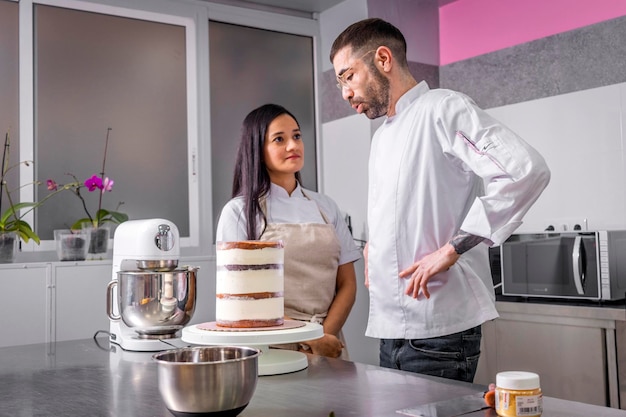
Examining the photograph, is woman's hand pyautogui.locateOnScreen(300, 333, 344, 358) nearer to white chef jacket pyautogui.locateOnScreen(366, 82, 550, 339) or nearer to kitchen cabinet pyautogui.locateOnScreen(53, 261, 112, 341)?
white chef jacket pyautogui.locateOnScreen(366, 82, 550, 339)

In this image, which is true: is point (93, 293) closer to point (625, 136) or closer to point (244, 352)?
point (244, 352)

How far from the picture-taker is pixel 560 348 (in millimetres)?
2889

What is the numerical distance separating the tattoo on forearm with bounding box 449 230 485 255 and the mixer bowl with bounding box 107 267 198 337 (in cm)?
69

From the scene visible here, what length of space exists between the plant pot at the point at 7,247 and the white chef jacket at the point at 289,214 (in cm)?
114

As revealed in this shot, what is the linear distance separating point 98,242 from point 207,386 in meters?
2.22

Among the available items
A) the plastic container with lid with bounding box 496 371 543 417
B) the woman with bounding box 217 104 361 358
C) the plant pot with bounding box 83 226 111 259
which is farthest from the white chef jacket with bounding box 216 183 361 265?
the plastic container with lid with bounding box 496 371 543 417

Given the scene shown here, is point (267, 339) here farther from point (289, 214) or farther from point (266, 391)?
point (289, 214)

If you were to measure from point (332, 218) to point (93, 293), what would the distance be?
120 centimetres

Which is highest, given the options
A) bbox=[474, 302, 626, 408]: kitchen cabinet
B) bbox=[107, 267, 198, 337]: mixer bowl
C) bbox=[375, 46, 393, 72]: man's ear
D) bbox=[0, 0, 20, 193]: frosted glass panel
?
bbox=[0, 0, 20, 193]: frosted glass panel

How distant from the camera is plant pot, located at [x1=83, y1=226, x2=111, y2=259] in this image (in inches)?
119

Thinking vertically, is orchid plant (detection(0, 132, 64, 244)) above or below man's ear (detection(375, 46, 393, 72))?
below

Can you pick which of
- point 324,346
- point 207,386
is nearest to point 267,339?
point 207,386

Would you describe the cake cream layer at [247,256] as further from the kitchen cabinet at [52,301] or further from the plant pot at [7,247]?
the plant pot at [7,247]

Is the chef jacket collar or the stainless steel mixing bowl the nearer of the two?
the stainless steel mixing bowl
